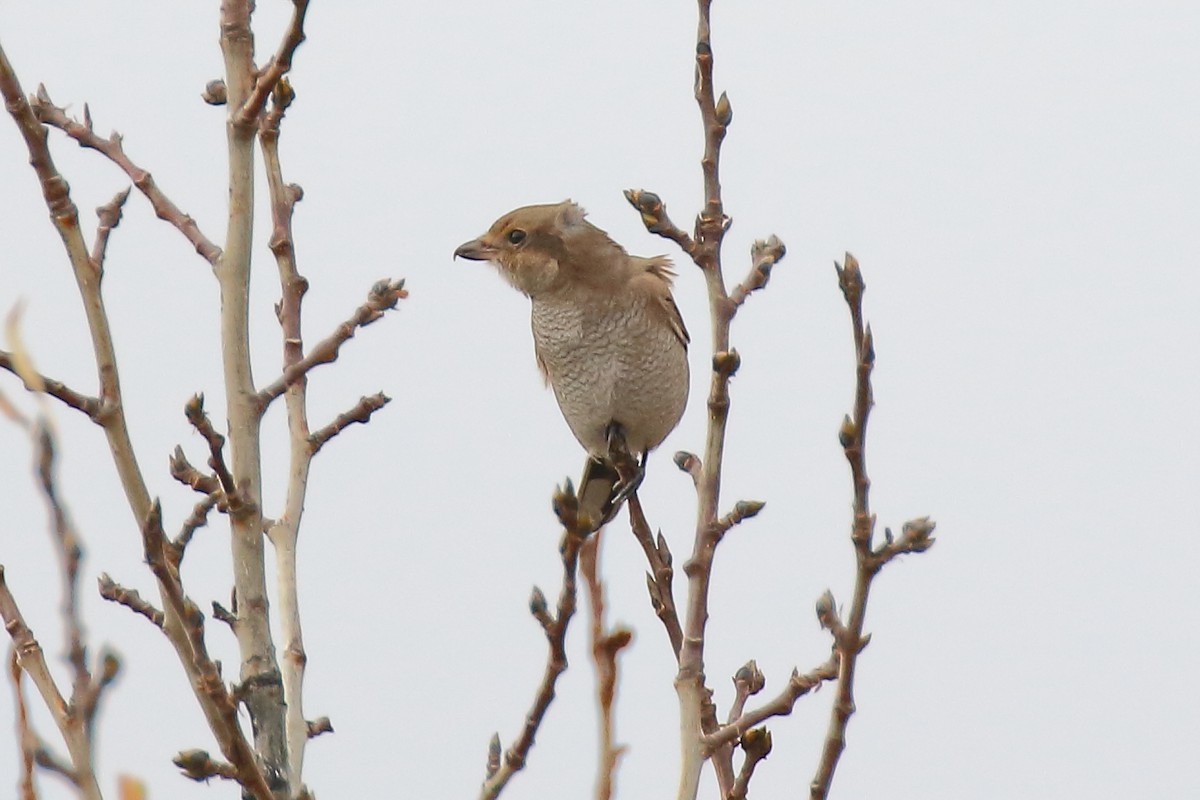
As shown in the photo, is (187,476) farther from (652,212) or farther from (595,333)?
(595,333)

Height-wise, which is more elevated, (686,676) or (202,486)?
(202,486)

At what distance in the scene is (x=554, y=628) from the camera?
5.57 ft

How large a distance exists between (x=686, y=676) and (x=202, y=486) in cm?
89

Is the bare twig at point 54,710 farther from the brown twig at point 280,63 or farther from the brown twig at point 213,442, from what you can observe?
the brown twig at point 280,63

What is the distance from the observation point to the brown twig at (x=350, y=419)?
8.92ft

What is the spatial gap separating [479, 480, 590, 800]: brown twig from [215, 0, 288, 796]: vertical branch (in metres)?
0.45

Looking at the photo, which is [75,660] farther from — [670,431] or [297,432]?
[670,431]

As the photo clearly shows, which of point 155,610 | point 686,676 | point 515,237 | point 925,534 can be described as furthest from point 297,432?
point 515,237

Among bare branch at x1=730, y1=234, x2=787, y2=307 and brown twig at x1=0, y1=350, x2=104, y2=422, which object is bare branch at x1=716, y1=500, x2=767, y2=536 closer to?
bare branch at x1=730, y1=234, x2=787, y2=307

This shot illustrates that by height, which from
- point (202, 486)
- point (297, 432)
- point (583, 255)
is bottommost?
point (202, 486)

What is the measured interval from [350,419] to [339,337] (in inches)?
10.8

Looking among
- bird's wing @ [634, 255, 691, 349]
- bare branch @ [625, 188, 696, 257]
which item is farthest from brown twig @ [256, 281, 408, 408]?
bird's wing @ [634, 255, 691, 349]

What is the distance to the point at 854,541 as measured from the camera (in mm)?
1894

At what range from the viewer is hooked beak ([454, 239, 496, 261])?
472 centimetres
